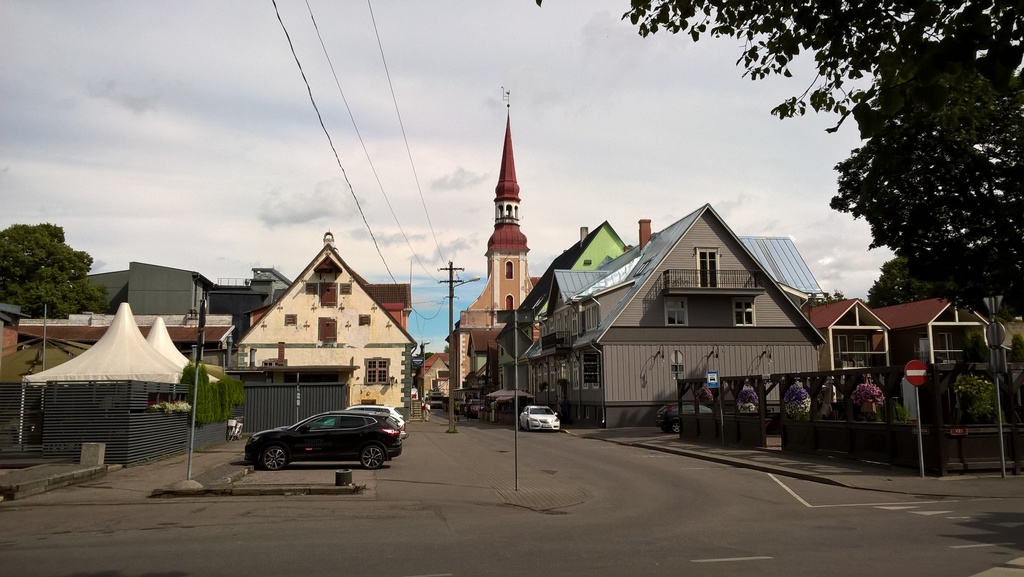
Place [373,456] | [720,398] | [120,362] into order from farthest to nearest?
[720,398] → [120,362] → [373,456]

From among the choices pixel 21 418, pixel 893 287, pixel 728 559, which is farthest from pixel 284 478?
pixel 893 287

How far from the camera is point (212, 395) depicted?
29.3 meters

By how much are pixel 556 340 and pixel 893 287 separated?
114 feet

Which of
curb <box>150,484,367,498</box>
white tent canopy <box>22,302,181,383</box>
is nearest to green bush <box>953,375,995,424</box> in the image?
curb <box>150,484,367,498</box>

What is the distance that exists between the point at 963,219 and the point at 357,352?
120 feet

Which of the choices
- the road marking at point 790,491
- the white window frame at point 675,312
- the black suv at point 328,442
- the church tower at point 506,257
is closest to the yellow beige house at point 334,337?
the white window frame at point 675,312

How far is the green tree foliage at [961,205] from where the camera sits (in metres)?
24.8

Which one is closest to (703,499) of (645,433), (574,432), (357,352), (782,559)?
(782,559)

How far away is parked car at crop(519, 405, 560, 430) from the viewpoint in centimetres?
4425

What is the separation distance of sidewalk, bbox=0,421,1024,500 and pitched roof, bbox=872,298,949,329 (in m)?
34.3

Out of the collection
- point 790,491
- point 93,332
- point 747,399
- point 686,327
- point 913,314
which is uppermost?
point 913,314

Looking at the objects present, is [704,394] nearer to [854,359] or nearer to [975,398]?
[975,398]

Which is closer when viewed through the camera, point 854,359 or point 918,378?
point 918,378

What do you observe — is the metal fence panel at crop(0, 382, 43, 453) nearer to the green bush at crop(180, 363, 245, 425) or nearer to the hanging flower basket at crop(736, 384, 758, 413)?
the green bush at crop(180, 363, 245, 425)
